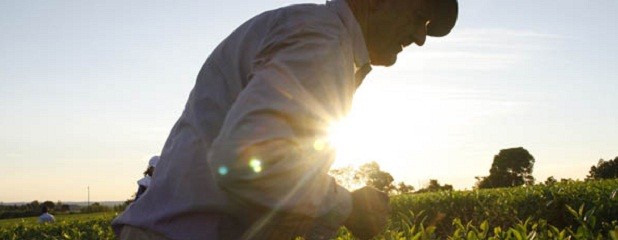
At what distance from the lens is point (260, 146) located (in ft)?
5.50

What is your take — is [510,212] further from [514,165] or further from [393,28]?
[514,165]

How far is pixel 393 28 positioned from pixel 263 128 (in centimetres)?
95

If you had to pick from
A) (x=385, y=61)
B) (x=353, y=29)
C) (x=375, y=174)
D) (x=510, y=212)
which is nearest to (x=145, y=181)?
(x=510, y=212)

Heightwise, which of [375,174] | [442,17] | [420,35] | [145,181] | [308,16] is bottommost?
[308,16]

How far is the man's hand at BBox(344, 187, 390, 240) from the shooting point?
80.7 inches

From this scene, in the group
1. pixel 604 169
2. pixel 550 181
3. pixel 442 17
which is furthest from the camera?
pixel 604 169

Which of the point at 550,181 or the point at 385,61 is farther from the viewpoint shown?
the point at 550,181

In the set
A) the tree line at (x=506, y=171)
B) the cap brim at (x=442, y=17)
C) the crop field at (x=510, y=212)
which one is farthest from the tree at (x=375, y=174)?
the cap brim at (x=442, y=17)

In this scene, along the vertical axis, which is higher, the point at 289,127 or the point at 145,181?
the point at 145,181

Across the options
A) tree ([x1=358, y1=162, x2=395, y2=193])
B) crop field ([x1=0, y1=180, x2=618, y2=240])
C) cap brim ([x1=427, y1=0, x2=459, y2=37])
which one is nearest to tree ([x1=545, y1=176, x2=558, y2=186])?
crop field ([x1=0, y1=180, x2=618, y2=240])

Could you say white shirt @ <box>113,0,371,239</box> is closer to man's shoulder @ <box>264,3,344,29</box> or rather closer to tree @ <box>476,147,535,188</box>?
man's shoulder @ <box>264,3,344,29</box>

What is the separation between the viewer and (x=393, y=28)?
2430 mm

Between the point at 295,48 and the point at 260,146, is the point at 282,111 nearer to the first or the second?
the point at 260,146

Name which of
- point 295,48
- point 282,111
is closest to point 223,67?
point 295,48
